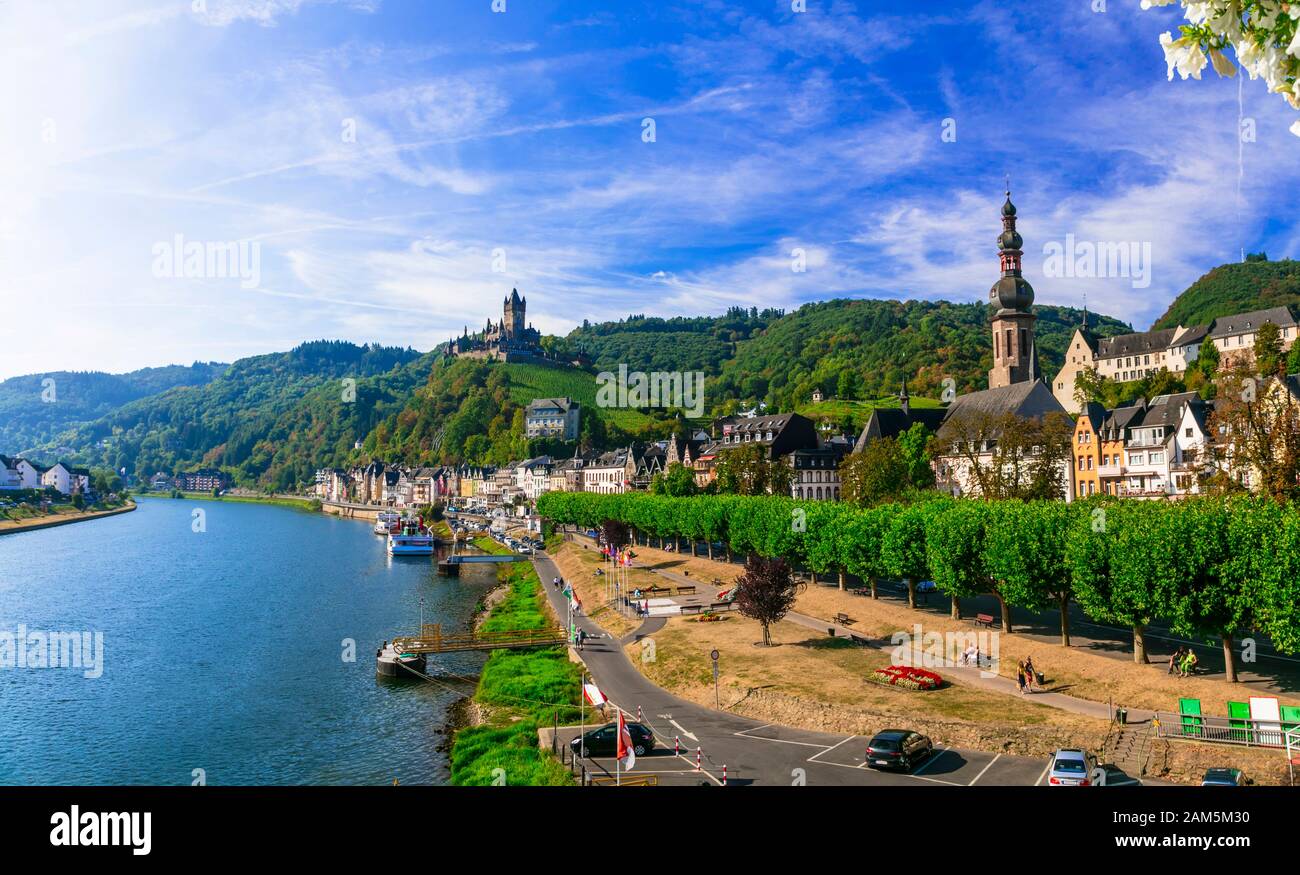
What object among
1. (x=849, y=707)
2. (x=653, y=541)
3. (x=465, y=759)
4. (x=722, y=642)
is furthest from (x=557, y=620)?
(x=653, y=541)

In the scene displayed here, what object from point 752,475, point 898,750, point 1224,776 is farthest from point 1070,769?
point 752,475

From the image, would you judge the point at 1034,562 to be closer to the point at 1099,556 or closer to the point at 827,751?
the point at 1099,556

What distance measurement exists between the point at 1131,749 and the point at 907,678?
9.99 meters

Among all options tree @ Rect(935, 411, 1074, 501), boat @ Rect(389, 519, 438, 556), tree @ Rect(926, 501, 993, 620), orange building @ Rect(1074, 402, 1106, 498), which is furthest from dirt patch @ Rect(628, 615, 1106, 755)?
boat @ Rect(389, 519, 438, 556)

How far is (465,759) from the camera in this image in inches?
1377

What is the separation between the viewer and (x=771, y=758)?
30953mm

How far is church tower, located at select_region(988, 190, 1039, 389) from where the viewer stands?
130 metres

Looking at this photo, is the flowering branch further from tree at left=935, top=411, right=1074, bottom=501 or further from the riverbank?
the riverbank

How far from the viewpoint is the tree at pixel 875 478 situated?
79.8 metres

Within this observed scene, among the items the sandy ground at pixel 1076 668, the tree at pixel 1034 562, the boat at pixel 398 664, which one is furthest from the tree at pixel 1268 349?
the boat at pixel 398 664

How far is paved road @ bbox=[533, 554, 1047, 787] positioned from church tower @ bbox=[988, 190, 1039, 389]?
110 meters
